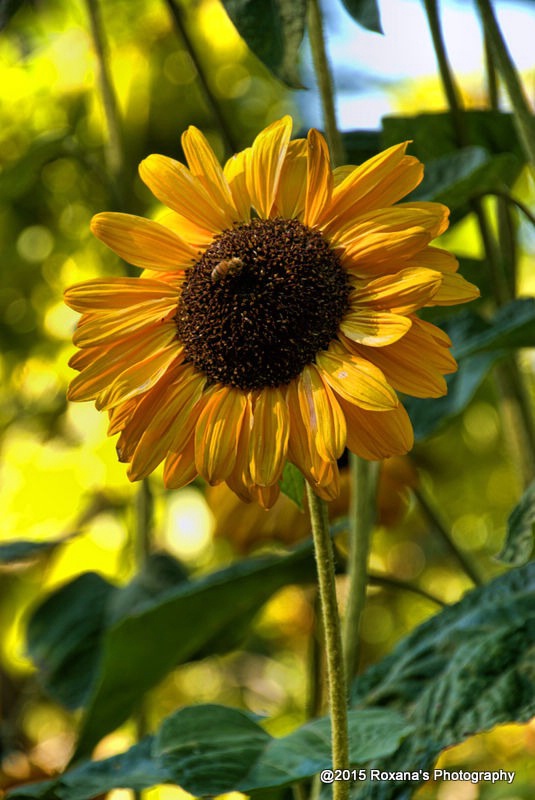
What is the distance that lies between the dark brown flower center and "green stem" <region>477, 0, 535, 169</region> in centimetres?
19

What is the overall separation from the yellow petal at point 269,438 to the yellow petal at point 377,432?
3 centimetres

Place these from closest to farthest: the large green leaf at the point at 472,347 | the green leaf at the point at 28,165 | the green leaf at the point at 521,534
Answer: the green leaf at the point at 521,534
the large green leaf at the point at 472,347
the green leaf at the point at 28,165

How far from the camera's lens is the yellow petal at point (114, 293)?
43cm

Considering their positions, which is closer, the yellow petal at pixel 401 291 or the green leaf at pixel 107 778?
the yellow petal at pixel 401 291

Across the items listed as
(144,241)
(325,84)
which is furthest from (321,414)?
(325,84)

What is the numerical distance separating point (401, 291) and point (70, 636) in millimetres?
556

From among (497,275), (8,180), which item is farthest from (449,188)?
(8,180)

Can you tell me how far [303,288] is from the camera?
0.43m

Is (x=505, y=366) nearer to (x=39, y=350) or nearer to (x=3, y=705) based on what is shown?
(x=39, y=350)

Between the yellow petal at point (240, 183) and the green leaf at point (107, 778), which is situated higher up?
the yellow petal at point (240, 183)

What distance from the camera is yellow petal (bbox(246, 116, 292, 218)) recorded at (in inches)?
16.8

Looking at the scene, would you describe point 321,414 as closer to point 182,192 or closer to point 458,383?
point 182,192

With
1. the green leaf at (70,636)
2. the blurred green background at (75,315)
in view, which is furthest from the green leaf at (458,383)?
Answer: the blurred green background at (75,315)

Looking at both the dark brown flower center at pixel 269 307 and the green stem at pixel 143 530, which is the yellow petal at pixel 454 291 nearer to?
the dark brown flower center at pixel 269 307
